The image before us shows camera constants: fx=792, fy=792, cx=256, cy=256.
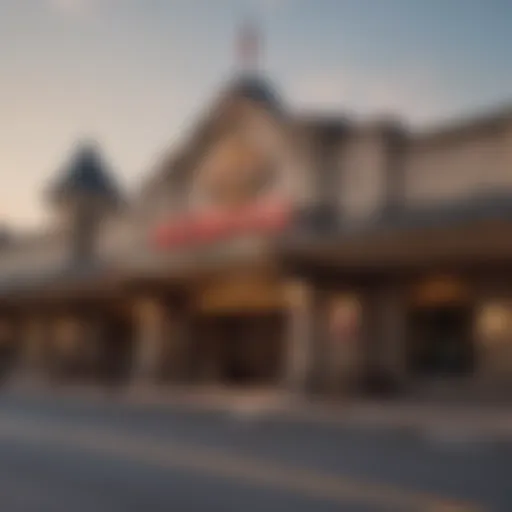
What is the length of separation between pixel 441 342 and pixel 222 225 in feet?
32.1

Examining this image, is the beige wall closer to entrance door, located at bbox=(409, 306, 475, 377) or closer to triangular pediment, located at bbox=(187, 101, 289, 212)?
triangular pediment, located at bbox=(187, 101, 289, 212)

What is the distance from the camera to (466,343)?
2166 centimetres

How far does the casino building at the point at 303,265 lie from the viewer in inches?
838

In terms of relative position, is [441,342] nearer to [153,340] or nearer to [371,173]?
[371,173]

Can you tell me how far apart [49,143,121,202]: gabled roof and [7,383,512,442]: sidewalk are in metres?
17.8

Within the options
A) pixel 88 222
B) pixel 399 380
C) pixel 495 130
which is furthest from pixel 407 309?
pixel 88 222

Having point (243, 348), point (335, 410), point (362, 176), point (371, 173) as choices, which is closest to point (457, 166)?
point (371, 173)

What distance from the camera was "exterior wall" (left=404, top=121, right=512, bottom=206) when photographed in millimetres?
21980

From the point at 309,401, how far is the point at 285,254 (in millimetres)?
4114

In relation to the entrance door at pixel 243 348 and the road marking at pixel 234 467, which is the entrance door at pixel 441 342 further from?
the road marking at pixel 234 467

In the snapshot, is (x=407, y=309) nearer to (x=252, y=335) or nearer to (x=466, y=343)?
(x=466, y=343)

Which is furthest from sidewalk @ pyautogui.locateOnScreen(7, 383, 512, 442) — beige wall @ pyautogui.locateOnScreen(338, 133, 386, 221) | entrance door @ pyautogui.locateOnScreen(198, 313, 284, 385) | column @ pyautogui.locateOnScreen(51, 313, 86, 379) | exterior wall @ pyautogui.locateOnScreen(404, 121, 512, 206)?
column @ pyautogui.locateOnScreen(51, 313, 86, 379)

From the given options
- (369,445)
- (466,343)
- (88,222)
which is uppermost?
(88,222)

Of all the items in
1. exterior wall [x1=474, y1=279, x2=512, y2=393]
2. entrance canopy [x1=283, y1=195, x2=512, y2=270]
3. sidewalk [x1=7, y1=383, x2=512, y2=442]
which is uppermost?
entrance canopy [x1=283, y1=195, x2=512, y2=270]
